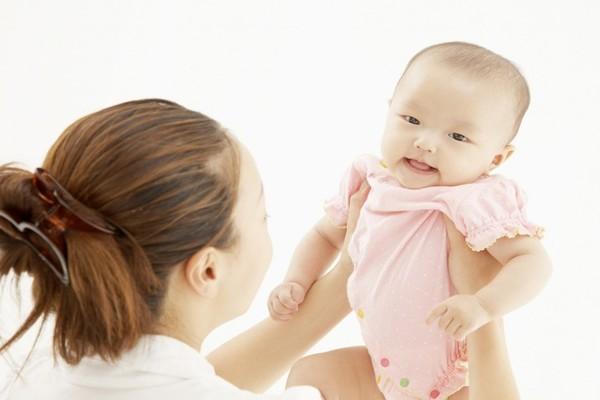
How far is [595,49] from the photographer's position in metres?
2.77

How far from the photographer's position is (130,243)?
128cm

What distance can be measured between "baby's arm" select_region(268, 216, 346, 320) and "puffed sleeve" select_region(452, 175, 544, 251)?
379 mm

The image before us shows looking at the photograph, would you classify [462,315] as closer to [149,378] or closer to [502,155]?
[502,155]

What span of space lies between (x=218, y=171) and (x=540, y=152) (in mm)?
1649

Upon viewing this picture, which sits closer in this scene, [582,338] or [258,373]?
[258,373]

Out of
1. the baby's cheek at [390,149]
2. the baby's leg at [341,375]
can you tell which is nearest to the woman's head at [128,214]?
the baby's cheek at [390,149]

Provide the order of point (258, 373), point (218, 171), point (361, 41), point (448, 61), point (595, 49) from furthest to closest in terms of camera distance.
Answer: point (361, 41) → point (595, 49) → point (258, 373) → point (448, 61) → point (218, 171)

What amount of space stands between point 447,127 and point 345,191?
294 mm

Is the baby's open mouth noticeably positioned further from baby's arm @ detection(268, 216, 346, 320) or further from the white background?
the white background

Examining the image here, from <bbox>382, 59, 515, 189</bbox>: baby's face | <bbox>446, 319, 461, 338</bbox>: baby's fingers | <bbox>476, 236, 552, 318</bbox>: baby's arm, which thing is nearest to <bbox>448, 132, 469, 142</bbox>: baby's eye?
<bbox>382, 59, 515, 189</bbox>: baby's face

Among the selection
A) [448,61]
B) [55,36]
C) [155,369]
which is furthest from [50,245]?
[55,36]

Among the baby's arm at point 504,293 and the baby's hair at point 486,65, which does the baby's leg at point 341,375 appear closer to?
the baby's arm at point 504,293

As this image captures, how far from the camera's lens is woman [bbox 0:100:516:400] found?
1252 mm

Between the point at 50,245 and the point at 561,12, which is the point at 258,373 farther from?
the point at 561,12
